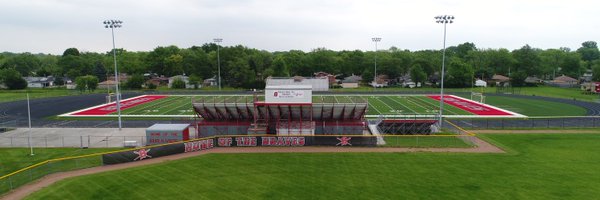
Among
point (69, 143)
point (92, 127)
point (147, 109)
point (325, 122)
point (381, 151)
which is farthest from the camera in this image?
point (147, 109)

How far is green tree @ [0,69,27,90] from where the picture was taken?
9975cm

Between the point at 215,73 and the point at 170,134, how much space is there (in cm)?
8408

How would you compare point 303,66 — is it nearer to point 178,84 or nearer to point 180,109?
point 178,84

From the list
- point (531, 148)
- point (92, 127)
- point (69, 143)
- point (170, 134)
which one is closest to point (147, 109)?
point (92, 127)

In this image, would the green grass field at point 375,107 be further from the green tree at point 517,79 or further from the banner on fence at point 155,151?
the green tree at point 517,79

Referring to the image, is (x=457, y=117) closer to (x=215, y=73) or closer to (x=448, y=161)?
(x=448, y=161)

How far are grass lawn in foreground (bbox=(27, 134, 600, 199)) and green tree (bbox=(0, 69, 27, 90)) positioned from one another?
322 ft

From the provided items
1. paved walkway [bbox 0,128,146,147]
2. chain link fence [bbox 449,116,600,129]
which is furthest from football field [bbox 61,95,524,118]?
paved walkway [bbox 0,128,146,147]

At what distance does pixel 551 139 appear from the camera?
1447 inches

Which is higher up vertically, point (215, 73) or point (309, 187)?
point (215, 73)

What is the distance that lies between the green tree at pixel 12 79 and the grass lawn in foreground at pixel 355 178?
98.2 meters

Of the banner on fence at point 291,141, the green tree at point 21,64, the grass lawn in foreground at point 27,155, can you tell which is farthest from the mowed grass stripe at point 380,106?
the green tree at point 21,64

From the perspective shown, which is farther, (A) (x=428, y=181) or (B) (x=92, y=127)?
(B) (x=92, y=127)

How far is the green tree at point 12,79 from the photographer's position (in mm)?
99750
